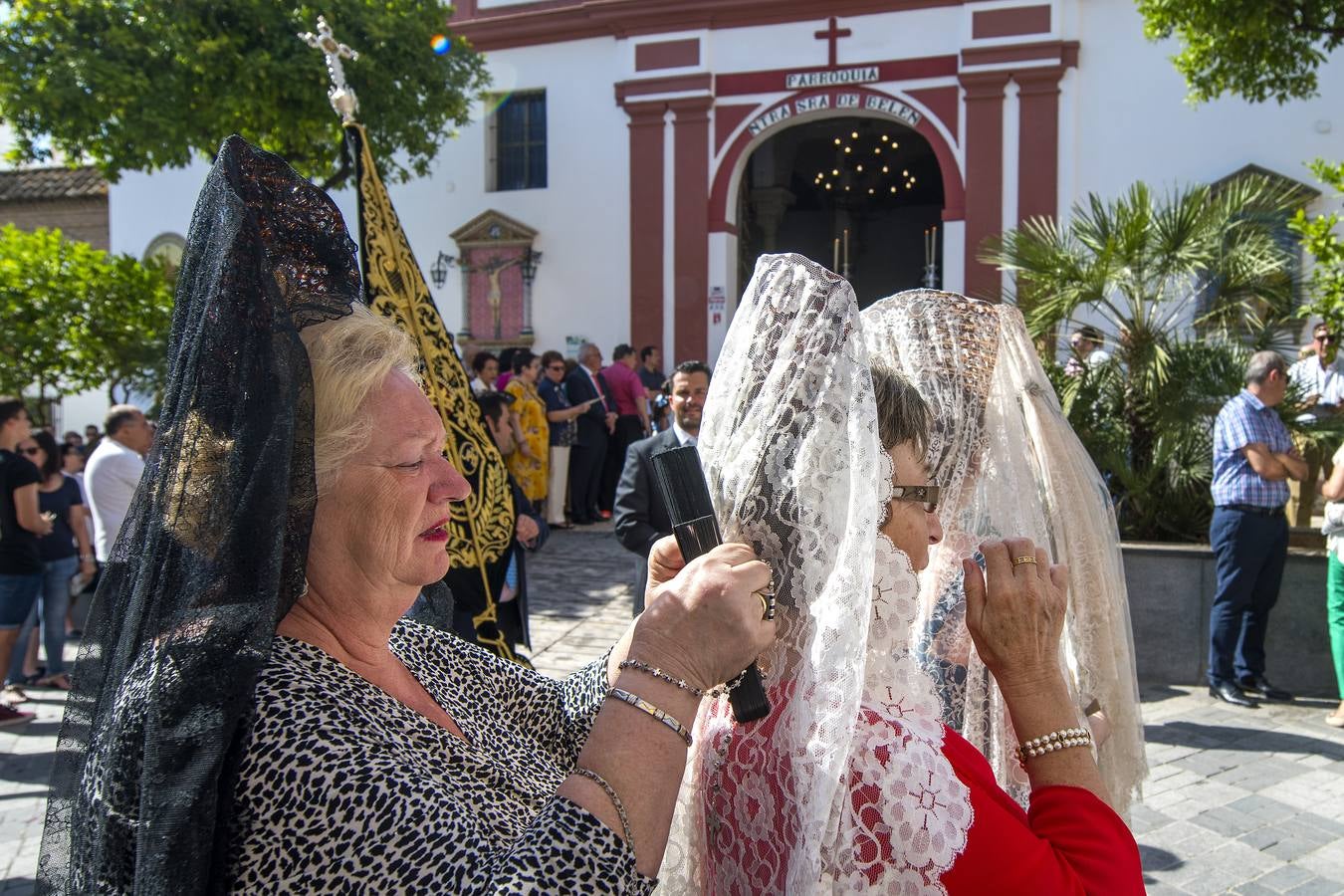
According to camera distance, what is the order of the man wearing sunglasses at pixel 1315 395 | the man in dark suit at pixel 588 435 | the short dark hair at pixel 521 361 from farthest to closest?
the man in dark suit at pixel 588 435 → the short dark hair at pixel 521 361 → the man wearing sunglasses at pixel 1315 395

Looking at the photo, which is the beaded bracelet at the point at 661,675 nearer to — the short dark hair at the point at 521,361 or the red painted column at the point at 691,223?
the short dark hair at the point at 521,361

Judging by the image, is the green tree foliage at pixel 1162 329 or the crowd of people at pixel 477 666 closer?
the crowd of people at pixel 477 666

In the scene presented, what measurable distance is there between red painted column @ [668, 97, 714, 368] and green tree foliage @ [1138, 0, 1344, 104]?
307 inches

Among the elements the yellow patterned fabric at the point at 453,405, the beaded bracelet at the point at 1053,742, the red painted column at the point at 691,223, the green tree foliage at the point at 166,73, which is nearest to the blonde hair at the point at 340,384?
the beaded bracelet at the point at 1053,742

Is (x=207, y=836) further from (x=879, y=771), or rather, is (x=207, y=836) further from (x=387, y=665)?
(x=879, y=771)

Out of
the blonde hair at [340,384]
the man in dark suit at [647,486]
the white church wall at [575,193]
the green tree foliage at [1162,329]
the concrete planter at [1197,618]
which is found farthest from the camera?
the white church wall at [575,193]

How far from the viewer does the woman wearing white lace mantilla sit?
1.38 meters

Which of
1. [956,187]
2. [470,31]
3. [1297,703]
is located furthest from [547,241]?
[1297,703]

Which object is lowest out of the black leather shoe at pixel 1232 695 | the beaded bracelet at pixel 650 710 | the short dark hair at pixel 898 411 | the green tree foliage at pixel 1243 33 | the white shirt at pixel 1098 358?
the black leather shoe at pixel 1232 695

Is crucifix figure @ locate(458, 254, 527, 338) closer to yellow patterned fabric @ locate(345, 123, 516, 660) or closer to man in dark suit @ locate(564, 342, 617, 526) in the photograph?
man in dark suit @ locate(564, 342, 617, 526)

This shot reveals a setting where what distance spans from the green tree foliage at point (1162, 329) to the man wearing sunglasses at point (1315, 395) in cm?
51

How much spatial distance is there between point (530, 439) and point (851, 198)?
13.5 meters

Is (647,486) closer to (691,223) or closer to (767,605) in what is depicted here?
(767,605)

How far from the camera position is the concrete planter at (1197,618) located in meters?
6.10
